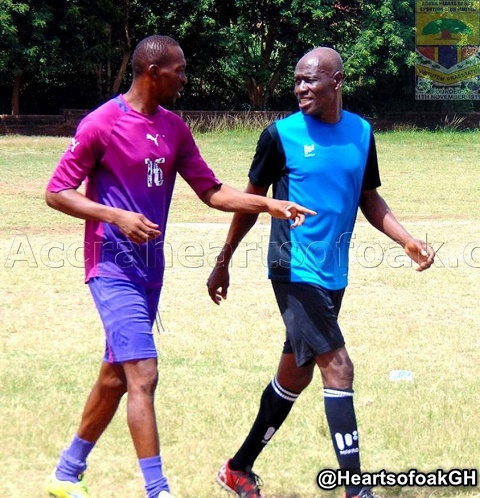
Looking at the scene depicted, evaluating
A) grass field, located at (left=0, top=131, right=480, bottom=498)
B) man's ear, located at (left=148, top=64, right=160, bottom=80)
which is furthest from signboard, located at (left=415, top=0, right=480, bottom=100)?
man's ear, located at (left=148, top=64, right=160, bottom=80)

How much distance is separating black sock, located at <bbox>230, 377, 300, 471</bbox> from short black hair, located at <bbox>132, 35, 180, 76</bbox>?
61.3 inches

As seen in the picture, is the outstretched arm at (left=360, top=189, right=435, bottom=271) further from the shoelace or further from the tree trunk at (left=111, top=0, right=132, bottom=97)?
the tree trunk at (left=111, top=0, right=132, bottom=97)

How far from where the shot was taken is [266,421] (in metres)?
4.71

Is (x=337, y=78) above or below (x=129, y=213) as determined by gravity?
above

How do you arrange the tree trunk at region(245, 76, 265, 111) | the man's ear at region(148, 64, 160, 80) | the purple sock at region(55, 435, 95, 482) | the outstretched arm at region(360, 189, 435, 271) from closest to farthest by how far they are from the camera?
1. the man's ear at region(148, 64, 160, 80)
2. the purple sock at region(55, 435, 95, 482)
3. the outstretched arm at region(360, 189, 435, 271)
4. the tree trunk at region(245, 76, 265, 111)

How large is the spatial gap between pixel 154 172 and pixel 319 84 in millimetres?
844

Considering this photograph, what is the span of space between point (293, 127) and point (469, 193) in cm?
1382

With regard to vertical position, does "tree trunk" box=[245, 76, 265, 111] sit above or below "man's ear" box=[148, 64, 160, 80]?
below

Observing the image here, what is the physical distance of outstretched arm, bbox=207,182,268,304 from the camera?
4660 mm

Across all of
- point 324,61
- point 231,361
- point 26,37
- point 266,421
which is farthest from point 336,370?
point 26,37

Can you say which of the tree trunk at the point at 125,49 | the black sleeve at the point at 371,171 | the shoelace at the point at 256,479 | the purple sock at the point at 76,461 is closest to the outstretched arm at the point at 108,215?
the purple sock at the point at 76,461

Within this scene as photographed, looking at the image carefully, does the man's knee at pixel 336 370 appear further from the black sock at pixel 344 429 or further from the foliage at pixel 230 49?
the foliage at pixel 230 49

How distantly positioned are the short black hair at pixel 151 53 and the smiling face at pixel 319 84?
1.95 feet

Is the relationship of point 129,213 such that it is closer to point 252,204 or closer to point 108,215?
point 108,215
